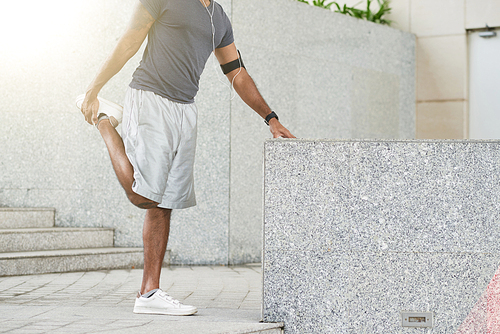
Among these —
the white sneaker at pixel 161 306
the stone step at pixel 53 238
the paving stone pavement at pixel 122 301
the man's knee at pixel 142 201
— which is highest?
the man's knee at pixel 142 201

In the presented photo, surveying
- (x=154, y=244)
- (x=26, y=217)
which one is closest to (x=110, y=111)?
(x=154, y=244)

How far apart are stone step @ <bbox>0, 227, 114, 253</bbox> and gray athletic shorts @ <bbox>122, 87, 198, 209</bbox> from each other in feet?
8.61

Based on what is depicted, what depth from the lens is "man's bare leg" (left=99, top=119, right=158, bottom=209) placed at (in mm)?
3203

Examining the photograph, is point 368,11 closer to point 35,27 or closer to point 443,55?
point 443,55

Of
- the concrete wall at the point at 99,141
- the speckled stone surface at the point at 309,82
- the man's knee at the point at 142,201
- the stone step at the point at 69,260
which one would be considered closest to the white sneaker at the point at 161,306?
the man's knee at the point at 142,201

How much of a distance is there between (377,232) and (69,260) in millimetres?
3300

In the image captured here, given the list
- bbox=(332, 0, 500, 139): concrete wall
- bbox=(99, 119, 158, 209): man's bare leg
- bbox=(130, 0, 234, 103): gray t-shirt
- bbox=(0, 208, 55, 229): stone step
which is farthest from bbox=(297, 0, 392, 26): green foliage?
bbox=(99, 119, 158, 209): man's bare leg

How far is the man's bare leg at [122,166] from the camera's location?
3.20 m

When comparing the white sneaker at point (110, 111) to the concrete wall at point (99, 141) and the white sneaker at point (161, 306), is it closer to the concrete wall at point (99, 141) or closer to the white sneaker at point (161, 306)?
the white sneaker at point (161, 306)

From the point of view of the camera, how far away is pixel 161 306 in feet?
10.2

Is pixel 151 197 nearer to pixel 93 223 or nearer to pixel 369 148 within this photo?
pixel 369 148

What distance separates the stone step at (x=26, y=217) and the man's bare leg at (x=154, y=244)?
2.98 metres

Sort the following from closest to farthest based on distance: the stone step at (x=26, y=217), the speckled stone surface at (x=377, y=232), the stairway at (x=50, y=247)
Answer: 1. the speckled stone surface at (x=377, y=232)
2. the stairway at (x=50, y=247)
3. the stone step at (x=26, y=217)

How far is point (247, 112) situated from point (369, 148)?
3.35m
